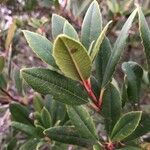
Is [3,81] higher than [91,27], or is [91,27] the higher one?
[91,27]

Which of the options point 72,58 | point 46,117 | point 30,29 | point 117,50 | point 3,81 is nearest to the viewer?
point 72,58

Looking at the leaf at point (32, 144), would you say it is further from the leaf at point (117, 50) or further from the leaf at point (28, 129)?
the leaf at point (117, 50)

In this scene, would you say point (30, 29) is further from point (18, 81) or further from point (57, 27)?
point (57, 27)

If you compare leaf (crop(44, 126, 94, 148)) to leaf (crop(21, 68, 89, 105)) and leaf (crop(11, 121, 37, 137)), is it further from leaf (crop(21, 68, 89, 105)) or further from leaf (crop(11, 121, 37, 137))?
leaf (crop(11, 121, 37, 137))

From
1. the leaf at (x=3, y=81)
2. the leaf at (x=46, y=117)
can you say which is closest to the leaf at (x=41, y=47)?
the leaf at (x=46, y=117)

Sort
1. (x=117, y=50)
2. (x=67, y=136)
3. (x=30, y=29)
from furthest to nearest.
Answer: (x=30, y=29) < (x=67, y=136) < (x=117, y=50)

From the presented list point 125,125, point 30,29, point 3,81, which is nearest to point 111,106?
point 125,125
